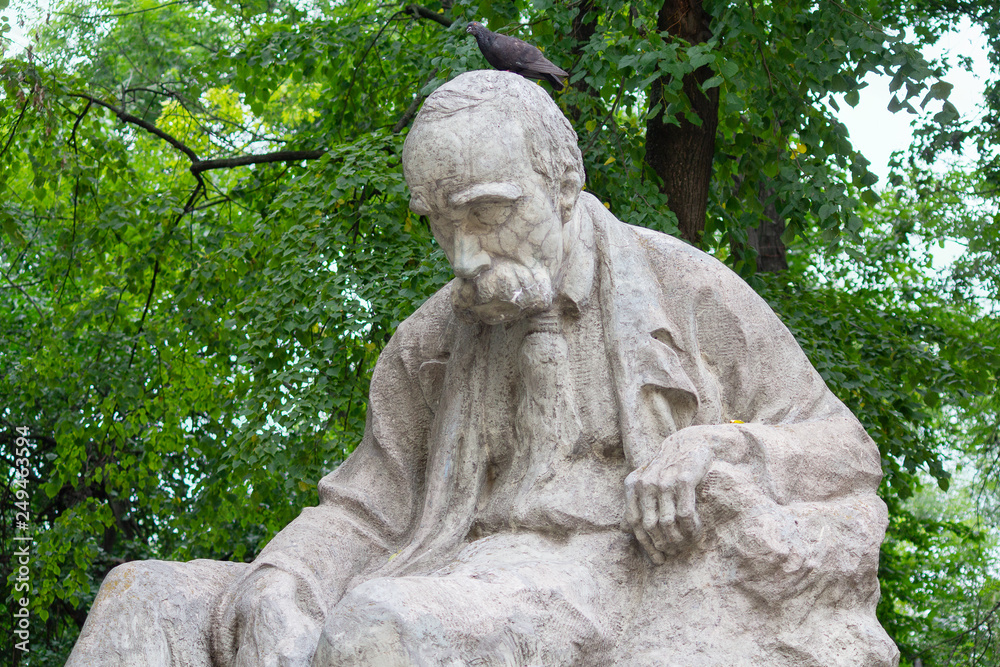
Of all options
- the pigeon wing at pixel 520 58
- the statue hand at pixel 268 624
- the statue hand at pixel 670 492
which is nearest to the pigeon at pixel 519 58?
the pigeon wing at pixel 520 58

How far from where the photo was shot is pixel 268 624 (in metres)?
2.91

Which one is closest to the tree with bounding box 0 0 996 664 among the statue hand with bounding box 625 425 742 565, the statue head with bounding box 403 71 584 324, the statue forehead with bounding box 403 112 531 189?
the statue head with bounding box 403 71 584 324

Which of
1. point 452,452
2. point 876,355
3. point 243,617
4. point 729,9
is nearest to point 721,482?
point 452,452

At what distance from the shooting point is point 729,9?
21.2ft

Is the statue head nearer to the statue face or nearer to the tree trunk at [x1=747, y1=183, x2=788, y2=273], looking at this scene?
the statue face

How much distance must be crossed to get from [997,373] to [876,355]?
0.71m

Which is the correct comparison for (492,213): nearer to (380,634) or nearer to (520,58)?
(380,634)

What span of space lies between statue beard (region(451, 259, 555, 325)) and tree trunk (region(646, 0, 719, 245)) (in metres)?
3.96

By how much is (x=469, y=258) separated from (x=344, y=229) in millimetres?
4263

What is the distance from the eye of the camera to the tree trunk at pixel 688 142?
22.6 ft

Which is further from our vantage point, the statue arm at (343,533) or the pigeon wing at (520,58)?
the pigeon wing at (520,58)

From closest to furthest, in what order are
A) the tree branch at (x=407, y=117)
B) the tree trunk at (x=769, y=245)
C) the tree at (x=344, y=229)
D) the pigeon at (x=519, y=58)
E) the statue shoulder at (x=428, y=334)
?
the statue shoulder at (x=428, y=334), the pigeon at (x=519, y=58), the tree at (x=344, y=229), the tree branch at (x=407, y=117), the tree trunk at (x=769, y=245)

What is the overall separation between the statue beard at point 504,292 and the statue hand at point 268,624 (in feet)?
2.47

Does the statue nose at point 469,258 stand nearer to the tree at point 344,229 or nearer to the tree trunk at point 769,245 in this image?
the tree at point 344,229
